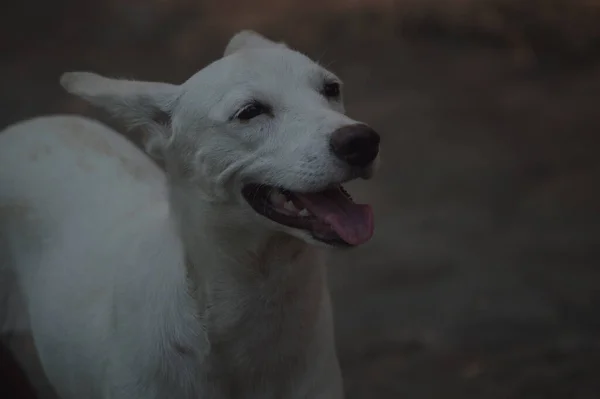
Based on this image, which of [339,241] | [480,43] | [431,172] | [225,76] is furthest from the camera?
[480,43]

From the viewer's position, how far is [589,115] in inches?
227

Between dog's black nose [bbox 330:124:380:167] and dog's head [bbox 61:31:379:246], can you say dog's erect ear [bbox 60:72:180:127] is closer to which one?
dog's head [bbox 61:31:379:246]

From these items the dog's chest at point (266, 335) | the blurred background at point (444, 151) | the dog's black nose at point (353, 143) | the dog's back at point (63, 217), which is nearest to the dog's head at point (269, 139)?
the dog's black nose at point (353, 143)

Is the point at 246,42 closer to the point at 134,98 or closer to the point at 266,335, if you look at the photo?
the point at 134,98

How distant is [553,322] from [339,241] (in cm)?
206

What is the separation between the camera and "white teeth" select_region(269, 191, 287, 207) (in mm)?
2549

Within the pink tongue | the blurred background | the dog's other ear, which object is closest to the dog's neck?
the pink tongue

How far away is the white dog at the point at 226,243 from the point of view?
8.13 ft

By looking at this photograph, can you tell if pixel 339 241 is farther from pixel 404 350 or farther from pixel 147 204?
pixel 404 350

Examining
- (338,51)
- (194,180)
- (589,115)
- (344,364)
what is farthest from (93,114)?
(194,180)

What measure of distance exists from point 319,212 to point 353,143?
227mm

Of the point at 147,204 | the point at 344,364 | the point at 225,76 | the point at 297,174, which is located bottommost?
the point at 344,364

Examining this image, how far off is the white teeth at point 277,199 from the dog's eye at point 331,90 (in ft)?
1.11

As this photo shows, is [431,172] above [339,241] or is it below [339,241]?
below
